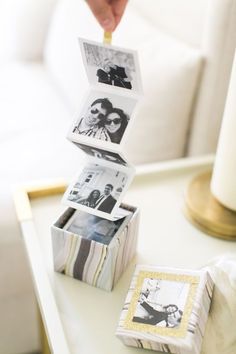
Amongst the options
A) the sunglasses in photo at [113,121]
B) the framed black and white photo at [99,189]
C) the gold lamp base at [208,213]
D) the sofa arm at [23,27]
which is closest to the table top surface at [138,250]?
the gold lamp base at [208,213]

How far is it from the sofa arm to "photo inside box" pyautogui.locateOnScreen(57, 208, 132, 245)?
1043 mm

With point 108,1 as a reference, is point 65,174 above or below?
below

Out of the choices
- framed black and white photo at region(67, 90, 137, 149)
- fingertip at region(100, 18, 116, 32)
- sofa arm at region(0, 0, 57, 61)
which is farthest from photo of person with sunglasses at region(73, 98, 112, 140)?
sofa arm at region(0, 0, 57, 61)

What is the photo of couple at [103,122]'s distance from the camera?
2.17 feet

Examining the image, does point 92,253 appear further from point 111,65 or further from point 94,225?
point 111,65

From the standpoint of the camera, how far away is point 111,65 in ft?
2.09

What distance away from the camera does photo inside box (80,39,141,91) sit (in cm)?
61

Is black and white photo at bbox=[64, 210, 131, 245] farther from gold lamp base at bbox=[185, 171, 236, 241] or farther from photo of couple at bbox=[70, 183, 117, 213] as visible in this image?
gold lamp base at bbox=[185, 171, 236, 241]

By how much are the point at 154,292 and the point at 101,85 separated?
1.05 feet

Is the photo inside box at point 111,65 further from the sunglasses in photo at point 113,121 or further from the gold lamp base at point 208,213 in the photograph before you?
the gold lamp base at point 208,213

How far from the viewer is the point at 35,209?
0.87 metres

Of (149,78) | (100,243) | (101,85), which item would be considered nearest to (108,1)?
(101,85)

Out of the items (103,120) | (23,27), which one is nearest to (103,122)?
(103,120)

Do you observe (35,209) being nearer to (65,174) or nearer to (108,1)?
(65,174)
